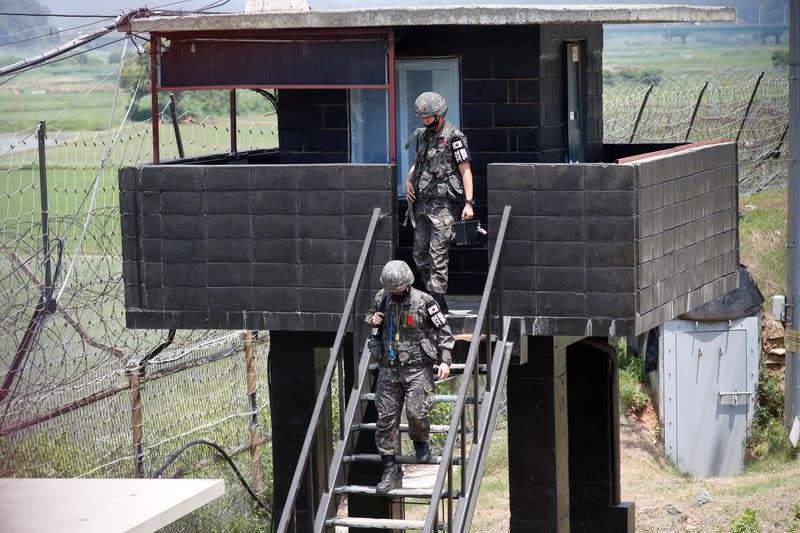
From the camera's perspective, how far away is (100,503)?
991 cm

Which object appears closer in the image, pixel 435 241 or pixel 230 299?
pixel 435 241

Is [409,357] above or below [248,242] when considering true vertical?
below

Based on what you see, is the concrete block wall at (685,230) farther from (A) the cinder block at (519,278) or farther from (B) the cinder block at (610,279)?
(A) the cinder block at (519,278)

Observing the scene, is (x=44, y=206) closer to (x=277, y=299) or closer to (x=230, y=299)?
(x=230, y=299)

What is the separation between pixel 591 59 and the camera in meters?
14.6

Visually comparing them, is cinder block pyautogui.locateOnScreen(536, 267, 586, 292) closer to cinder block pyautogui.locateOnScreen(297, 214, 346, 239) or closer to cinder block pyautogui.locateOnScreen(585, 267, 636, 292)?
cinder block pyautogui.locateOnScreen(585, 267, 636, 292)

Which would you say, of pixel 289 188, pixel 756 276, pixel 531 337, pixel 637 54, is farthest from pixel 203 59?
pixel 637 54

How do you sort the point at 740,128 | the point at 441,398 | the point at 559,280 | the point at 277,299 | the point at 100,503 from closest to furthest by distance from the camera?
the point at 100,503, the point at 441,398, the point at 559,280, the point at 277,299, the point at 740,128

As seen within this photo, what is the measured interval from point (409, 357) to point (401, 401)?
43 centimetres

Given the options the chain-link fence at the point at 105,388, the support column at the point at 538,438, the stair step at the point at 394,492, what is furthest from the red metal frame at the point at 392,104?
the stair step at the point at 394,492

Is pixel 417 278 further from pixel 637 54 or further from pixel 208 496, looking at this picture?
pixel 637 54

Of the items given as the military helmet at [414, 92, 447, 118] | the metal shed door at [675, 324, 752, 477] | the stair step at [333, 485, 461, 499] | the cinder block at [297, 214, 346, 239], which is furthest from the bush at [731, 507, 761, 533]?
the military helmet at [414, 92, 447, 118]

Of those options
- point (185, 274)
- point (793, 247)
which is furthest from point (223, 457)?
point (793, 247)

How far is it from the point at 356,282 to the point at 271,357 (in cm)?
318
